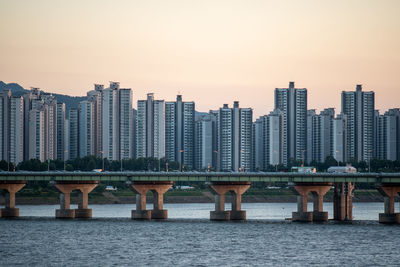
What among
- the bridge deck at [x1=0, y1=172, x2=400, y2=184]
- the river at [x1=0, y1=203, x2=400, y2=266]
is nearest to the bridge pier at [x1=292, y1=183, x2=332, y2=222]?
the bridge deck at [x1=0, y1=172, x2=400, y2=184]

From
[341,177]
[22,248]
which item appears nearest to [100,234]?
[22,248]

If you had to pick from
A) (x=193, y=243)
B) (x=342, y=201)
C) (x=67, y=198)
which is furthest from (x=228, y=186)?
(x=193, y=243)

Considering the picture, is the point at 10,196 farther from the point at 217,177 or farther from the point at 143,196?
the point at 217,177

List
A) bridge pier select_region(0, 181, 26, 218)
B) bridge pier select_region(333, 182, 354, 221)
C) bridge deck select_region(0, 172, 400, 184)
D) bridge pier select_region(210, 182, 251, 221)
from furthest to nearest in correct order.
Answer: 1. bridge pier select_region(0, 181, 26, 218)
2. bridge pier select_region(333, 182, 354, 221)
3. bridge pier select_region(210, 182, 251, 221)
4. bridge deck select_region(0, 172, 400, 184)

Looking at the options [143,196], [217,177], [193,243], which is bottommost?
[193,243]

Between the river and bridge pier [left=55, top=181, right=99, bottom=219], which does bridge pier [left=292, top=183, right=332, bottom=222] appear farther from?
bridge pier [left=55, top=181, right=99, bottom=219]

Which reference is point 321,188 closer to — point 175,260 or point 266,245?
point 266,245

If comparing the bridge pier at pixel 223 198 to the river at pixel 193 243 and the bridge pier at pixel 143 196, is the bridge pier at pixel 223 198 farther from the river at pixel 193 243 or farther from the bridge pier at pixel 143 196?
the bridge pier at pixel 143 196
